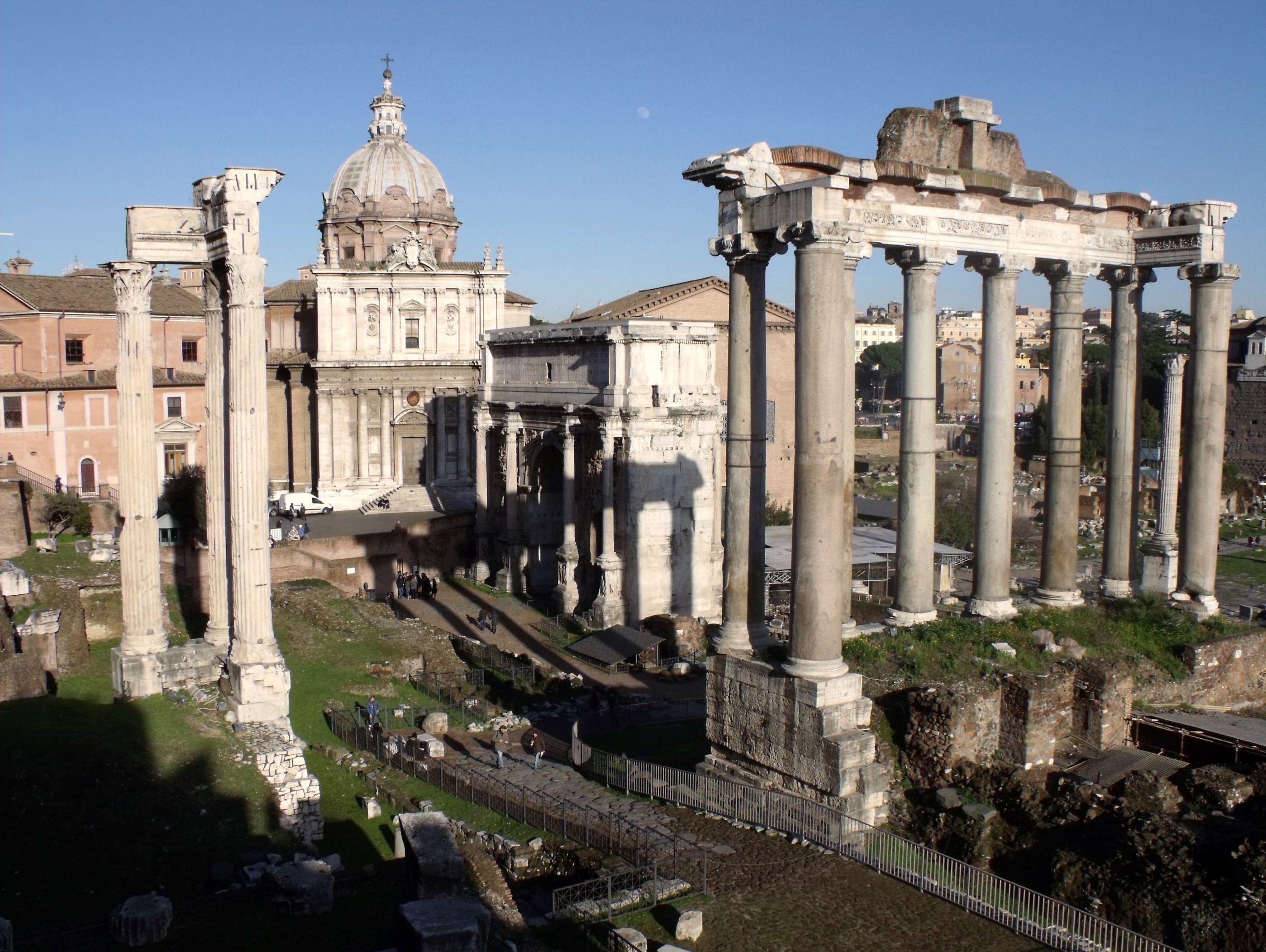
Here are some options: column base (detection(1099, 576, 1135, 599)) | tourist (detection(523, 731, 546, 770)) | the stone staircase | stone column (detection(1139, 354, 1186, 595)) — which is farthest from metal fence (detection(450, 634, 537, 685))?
the stone staircase

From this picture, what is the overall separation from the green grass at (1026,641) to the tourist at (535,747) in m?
5.66

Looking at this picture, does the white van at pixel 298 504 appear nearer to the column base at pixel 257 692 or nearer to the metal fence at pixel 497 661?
the metal fence at pixel 497 661

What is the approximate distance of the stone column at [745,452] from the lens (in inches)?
557

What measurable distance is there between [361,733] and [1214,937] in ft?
41.9

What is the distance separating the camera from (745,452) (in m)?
14.5

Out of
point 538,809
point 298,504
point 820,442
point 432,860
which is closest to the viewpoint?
point 432,860

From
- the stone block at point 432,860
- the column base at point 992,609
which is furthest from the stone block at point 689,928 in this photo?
the column base at point 992,609

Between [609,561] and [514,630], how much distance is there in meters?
3.07

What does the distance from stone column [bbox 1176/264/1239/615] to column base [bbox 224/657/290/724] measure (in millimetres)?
13193

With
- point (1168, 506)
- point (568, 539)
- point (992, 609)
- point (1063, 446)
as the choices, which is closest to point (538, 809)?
point (992, 609)

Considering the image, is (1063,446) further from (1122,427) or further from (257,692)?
(257,692)

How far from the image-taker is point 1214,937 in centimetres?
1020

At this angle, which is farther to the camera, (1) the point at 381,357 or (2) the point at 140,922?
(1) the point at 381,357

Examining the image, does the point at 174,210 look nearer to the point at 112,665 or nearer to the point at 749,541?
the point at 112,665
